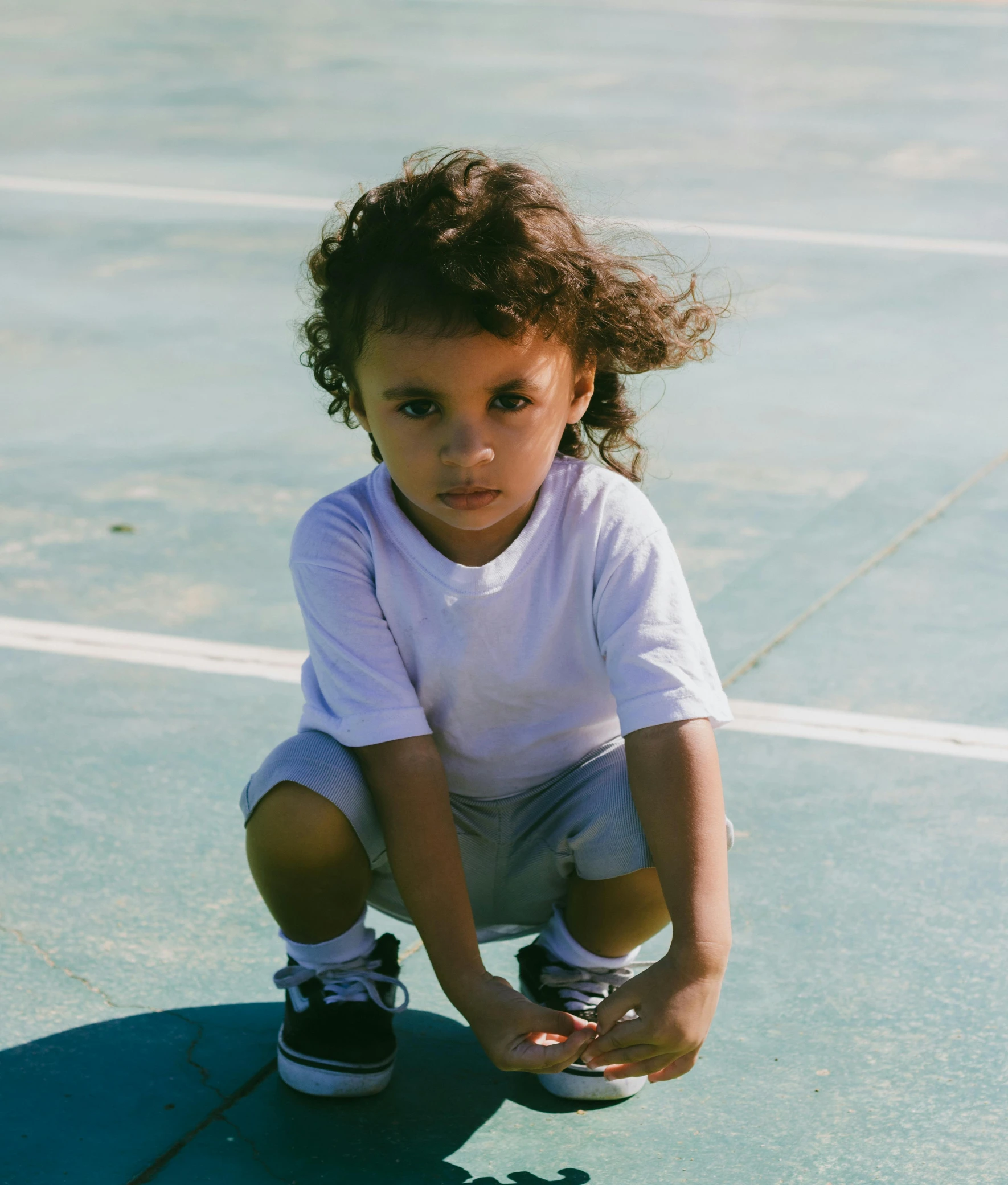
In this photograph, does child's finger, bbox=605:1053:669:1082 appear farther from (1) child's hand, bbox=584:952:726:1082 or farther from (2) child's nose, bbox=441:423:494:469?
(2) child's nose, bbox=441:423:494:469

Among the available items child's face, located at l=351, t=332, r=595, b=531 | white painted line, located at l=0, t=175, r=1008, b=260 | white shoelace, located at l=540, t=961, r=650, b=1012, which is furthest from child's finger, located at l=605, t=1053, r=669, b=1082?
white painted line, located at l=0, t=175, r=1008, b=260

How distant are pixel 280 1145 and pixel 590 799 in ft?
1.83

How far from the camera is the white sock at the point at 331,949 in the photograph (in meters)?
2.00

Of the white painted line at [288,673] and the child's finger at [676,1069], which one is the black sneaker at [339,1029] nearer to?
the child's finger at [676,1069]

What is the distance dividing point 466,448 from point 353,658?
312mm

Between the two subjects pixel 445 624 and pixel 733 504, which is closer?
pixel 445 624

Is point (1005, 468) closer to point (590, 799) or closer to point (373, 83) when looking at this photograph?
point (590, 799)

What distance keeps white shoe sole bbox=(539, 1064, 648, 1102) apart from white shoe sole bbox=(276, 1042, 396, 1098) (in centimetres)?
21

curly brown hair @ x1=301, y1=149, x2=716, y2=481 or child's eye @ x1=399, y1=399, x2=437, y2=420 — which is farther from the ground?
curly brown hair @ x1=301, y1=149, x2=716, y2=481

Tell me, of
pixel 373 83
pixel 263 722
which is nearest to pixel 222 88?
pixel 373 83

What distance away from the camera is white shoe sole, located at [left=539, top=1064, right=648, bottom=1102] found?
6.41ft

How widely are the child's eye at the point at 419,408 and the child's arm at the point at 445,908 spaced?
387mm

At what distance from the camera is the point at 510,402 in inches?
72.7

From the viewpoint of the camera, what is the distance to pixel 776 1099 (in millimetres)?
1950
